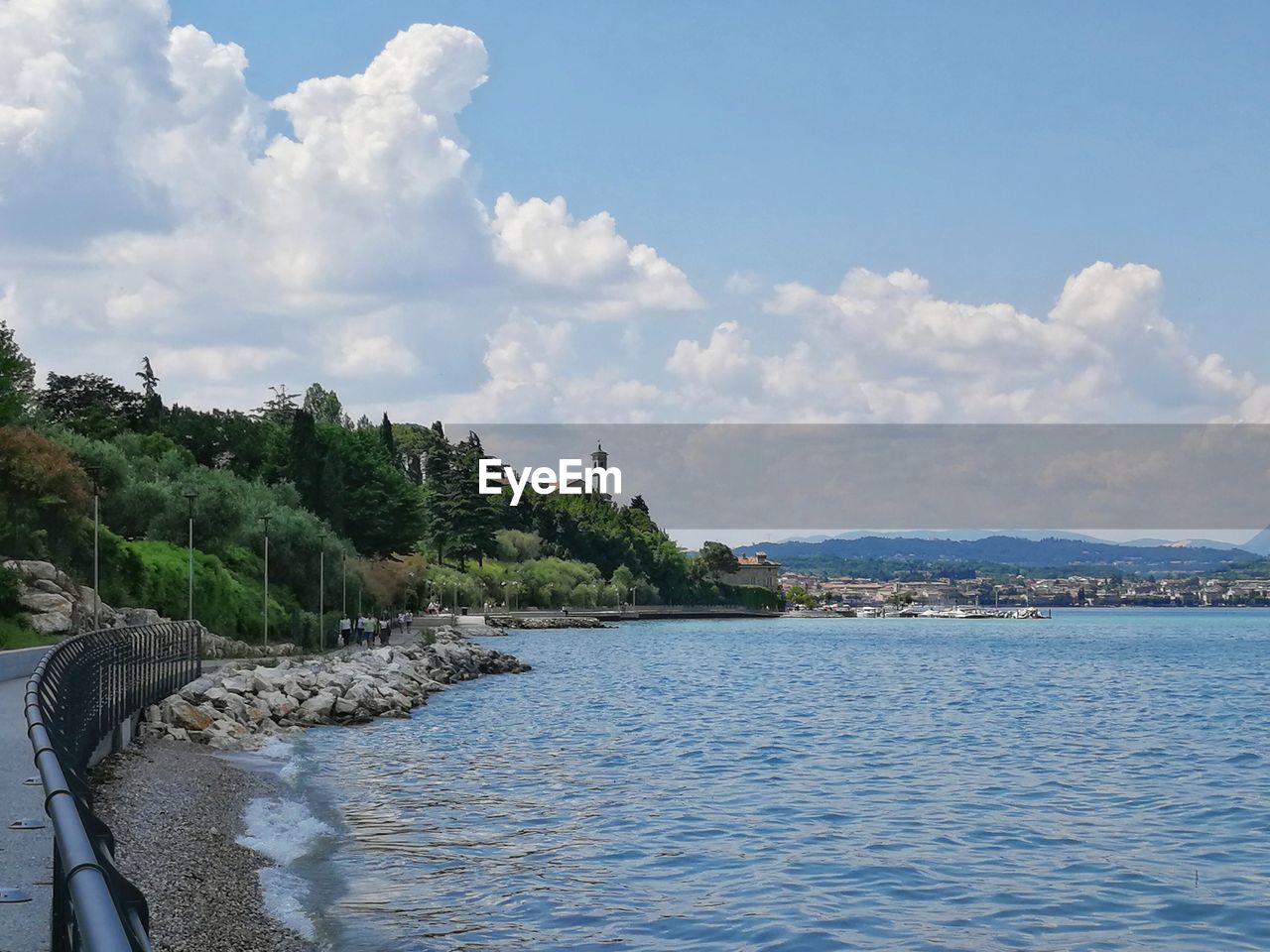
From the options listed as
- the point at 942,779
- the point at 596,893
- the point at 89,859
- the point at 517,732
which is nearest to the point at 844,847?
the point at 596,893

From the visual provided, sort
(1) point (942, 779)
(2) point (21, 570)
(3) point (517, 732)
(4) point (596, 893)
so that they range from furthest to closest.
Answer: (2) point (21, 570)
(3) point (517, 732)
(1) point (942, 779)
(4) point (596, 893)

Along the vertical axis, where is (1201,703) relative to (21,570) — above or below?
below

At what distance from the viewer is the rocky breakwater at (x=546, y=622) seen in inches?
4916

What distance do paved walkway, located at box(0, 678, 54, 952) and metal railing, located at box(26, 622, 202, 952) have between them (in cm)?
62

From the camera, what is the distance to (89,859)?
4.10 metres

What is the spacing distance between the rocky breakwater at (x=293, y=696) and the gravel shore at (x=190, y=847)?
9.71 ft

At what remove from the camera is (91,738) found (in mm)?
18016

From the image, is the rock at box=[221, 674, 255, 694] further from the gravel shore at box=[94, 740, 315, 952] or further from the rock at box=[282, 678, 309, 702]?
the gravel shore at box=[94, 740, 315, 952]

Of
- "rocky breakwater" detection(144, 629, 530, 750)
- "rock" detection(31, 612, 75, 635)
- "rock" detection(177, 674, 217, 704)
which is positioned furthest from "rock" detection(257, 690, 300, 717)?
"rock" detection(31, 612, 75, 635)

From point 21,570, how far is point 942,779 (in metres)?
26.2

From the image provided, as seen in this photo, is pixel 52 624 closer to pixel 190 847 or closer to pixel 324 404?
pixel 190 847

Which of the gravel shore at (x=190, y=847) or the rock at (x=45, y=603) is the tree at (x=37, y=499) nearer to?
the rock at (x=45, y=603)

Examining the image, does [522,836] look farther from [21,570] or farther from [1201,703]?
[1201,703]

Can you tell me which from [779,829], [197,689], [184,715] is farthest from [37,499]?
[779,829]
